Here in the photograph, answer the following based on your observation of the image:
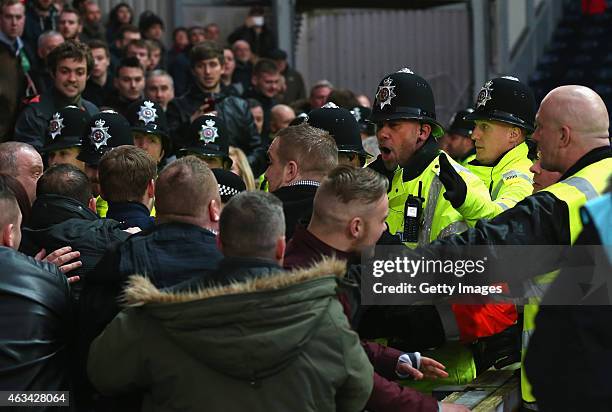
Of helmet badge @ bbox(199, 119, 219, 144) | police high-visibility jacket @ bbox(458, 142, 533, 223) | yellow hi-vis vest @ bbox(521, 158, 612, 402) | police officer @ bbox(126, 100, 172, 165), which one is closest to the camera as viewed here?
yellow hi-vis vest @ bbox(521, 158, 612, 402)

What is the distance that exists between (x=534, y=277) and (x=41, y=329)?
1.88 m

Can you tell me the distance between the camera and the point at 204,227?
4121 mm

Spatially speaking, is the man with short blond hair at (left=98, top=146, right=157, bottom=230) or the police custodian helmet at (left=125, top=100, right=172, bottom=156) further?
the police custodian helmet at (left=125, top=100, right=172, bottom=156)

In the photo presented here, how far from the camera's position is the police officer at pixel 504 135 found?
19.3ft

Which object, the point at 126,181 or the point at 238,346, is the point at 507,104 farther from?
the point at 238,346

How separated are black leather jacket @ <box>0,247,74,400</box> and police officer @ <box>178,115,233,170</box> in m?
3.09

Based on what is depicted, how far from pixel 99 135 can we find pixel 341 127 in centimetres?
158

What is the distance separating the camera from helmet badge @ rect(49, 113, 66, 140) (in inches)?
279

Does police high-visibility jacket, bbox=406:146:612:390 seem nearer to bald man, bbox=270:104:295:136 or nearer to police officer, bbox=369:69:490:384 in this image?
police officer, bbox=369:69:490:384

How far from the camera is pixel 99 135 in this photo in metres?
6.60

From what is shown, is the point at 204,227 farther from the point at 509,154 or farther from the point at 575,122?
the point at 509,154

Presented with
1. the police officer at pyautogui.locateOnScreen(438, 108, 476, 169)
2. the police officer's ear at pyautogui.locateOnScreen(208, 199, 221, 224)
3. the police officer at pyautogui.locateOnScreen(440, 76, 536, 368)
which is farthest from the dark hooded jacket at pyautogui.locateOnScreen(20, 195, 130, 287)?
the police officer at pyautogui.locateOnScreen(438, 108, 476, 169)

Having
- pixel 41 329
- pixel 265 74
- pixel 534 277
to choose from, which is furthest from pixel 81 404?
pixel 265 74

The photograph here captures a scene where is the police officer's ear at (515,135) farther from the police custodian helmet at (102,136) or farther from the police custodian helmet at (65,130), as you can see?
the police custodian helmet at (65,130)
